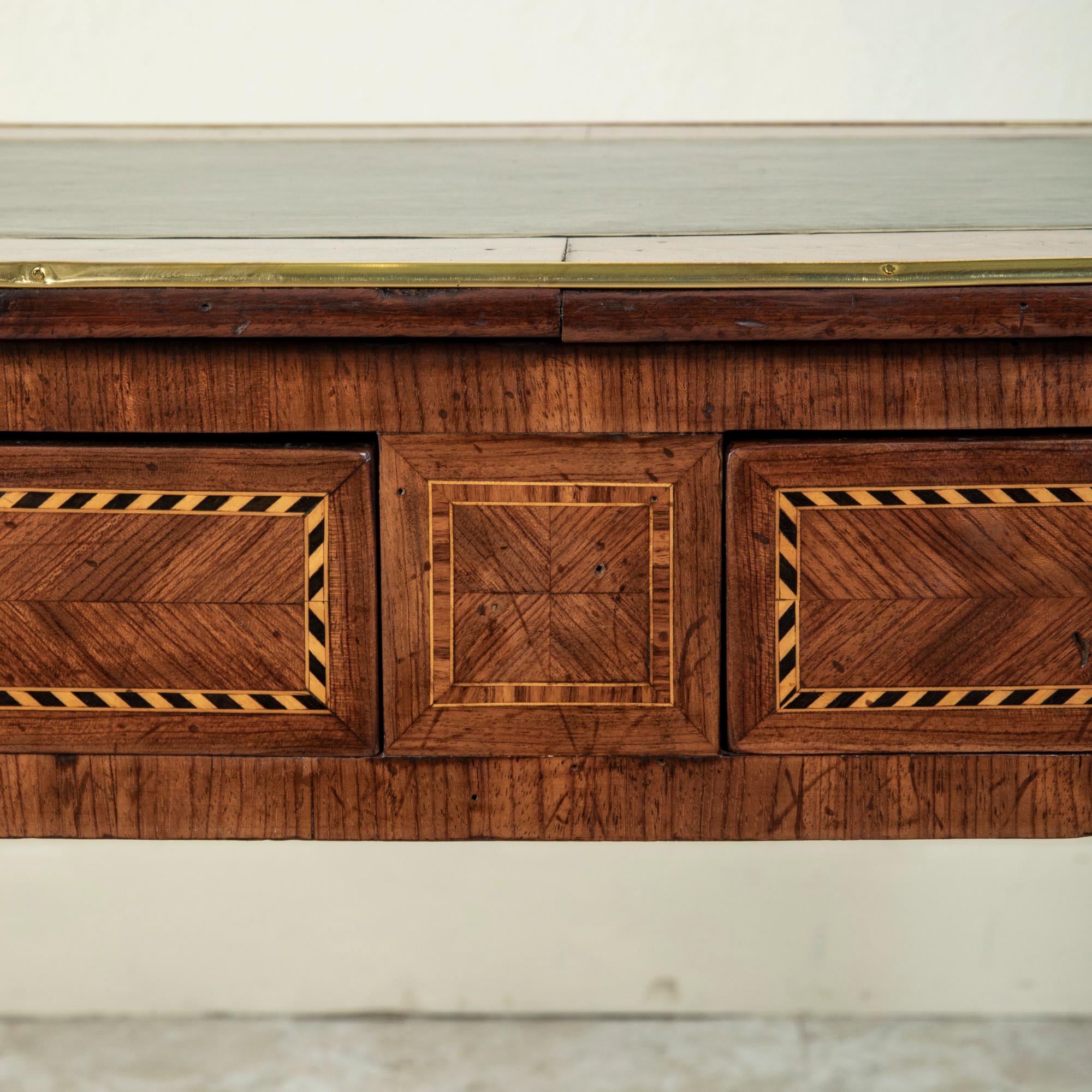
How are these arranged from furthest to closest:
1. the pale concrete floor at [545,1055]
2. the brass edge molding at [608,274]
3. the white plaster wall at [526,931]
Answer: the white plaster wall at [526,931]
the pale concrete floor at [545,1055]
the brass edge molding at [608,274]

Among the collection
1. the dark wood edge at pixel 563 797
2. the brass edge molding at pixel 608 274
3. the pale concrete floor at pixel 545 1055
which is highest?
the brass edge molding at pixel 608 274

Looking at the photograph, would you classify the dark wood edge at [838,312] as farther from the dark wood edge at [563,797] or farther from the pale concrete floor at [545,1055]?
the pale concrete floor at [545,1055]

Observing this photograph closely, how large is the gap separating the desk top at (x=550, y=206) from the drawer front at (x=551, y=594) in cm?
9

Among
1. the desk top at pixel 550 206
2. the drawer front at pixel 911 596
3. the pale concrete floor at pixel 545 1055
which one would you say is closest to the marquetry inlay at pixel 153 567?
the desk top at pixel 550 206

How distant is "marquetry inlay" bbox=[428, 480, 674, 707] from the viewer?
2.08 ft

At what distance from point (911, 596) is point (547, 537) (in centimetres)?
19

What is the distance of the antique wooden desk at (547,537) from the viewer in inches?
24.1

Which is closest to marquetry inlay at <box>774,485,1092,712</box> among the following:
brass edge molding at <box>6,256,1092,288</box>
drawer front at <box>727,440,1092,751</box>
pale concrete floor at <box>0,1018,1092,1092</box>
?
drawer front at <box>727,440,1092,751</box>

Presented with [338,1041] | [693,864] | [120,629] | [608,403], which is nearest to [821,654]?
[608,403]

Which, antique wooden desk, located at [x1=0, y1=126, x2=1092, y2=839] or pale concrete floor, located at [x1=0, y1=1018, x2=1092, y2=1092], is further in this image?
pale concrete floor, located at [x1=0, y1=1018, x2=1092, y2=1092]

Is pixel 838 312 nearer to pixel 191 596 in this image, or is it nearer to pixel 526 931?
pixel 191 596

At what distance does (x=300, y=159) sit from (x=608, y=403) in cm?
49

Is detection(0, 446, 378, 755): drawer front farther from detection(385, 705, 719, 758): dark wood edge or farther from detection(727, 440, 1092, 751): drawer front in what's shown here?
detection(727, 440, 1092, 751): drawer front

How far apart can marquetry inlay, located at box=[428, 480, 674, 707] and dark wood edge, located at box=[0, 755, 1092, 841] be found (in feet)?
0.15
